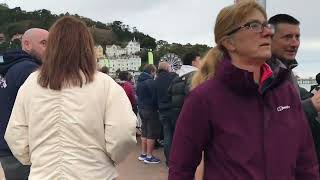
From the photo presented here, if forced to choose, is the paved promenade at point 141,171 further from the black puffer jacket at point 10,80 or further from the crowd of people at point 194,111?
the crowd of people at point 194,111

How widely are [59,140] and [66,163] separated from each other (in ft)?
0.44

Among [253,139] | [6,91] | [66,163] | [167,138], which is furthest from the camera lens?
[167,138]

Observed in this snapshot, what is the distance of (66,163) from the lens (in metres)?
3.11

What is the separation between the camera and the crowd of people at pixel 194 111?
7.68ft

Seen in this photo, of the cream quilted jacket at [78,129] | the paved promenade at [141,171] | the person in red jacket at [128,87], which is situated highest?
the cream quilted jacket at [78,129]

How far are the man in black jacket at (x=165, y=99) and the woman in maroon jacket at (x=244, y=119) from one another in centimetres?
607

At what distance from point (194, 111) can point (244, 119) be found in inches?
8.4

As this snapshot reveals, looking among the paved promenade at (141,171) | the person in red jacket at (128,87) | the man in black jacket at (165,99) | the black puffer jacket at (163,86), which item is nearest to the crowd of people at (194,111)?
the man in black jacket at (165,99)

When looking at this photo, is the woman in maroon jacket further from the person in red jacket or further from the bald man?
the person in red jacket

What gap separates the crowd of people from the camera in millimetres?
2342

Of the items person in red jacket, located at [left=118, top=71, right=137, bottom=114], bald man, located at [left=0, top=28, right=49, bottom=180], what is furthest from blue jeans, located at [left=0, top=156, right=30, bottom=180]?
person in red jacket, located at [left=118, top=71, right=137, bottom=114]

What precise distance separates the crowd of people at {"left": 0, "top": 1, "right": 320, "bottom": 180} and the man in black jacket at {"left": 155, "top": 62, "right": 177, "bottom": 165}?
4.52 metres

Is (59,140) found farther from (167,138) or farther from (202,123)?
(167,138)

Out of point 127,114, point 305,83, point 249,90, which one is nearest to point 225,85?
point 249,90
